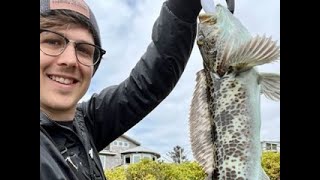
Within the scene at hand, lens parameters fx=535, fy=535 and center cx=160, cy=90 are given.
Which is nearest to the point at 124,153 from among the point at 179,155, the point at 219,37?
the point at 179,155

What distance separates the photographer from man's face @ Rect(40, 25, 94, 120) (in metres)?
1.59

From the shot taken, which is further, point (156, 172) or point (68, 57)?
point (156, 172)

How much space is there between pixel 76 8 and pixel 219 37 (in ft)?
1.63

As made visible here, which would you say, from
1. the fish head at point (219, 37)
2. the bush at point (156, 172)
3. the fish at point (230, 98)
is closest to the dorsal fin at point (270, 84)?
the fish at point (230, 98)

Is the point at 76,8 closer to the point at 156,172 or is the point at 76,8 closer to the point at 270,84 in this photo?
the point at 270,84

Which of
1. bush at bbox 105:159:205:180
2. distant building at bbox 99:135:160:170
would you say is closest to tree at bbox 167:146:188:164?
bush at bbox 105:159:205:180

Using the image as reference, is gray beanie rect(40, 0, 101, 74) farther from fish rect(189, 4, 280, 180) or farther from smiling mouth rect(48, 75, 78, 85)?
fish rect(189, 4, 280, 180)

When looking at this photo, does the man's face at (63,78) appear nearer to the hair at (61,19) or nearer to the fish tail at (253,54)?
the hair at (61,19)

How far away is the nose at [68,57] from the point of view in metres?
1.60

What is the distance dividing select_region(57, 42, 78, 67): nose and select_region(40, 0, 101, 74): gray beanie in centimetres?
14

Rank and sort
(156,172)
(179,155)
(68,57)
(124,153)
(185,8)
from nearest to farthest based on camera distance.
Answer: (68,57)
(185,8)
(179,155)
(156,172)
(124,153)

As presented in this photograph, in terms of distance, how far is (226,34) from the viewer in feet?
5.89

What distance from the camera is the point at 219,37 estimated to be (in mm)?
1836
